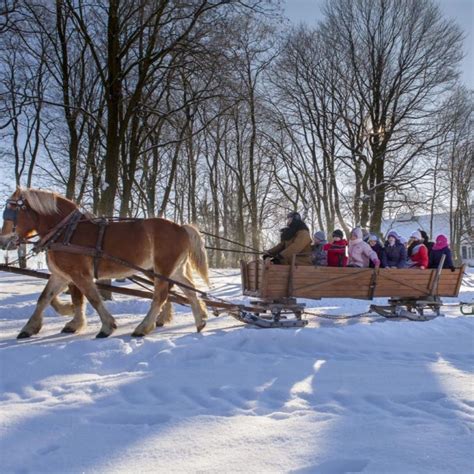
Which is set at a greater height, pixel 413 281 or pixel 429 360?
pixel 413 281

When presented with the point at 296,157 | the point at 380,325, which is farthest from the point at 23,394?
the point at 296,157

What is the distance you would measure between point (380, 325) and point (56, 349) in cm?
427

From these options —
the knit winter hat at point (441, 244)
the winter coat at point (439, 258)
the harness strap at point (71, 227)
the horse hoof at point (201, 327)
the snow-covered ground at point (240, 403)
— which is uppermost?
the harness strap at point (71, 227)

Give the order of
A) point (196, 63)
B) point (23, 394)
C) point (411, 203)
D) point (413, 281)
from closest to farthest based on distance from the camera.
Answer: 1. point (23, 394)
2. point (413, 281)
3. point (196, 63)
4. point (411, 203)

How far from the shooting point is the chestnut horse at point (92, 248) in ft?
21.7

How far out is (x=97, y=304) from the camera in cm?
662

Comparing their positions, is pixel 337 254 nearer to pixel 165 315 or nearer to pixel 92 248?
pixel 165 315

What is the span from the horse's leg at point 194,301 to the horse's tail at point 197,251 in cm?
25

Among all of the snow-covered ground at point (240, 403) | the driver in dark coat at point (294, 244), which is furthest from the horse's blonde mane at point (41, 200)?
the driver in dark coat at point (294, 244)

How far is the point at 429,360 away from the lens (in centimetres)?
519

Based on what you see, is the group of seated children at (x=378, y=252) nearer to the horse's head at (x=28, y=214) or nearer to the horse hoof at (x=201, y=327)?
the horse hoof at (x=201, y=327)

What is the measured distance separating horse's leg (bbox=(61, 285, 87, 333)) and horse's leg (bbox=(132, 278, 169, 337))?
927 millimetres

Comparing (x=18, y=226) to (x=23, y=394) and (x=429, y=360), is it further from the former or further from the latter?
(x=429, y=360)

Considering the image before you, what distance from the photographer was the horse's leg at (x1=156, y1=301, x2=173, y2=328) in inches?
311
